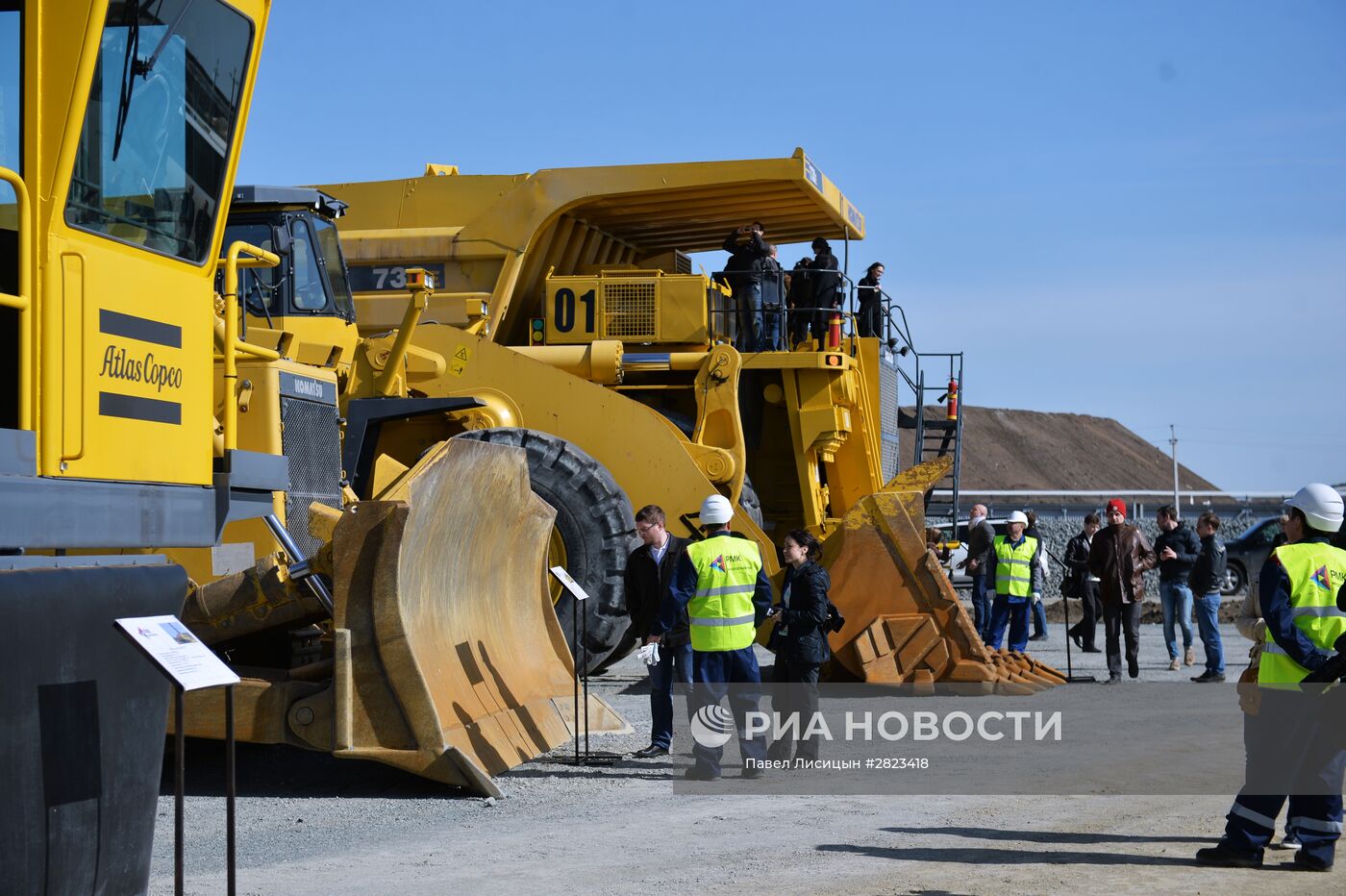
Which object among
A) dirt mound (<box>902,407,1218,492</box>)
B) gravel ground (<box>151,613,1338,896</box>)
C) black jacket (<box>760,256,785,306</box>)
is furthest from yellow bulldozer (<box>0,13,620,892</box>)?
dirt mound (<box>902,407,1218,492</box>)

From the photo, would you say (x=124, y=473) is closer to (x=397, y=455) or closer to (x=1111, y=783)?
(x=1111, y=783)

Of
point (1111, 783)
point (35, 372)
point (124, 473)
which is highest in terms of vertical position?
point (35, 372)

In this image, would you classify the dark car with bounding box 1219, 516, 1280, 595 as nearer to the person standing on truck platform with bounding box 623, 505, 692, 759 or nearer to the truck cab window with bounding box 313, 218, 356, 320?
the person standing on truck platform with bounding box 623, 505, 692, 759

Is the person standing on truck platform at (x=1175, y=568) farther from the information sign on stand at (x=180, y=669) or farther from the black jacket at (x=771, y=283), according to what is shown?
the information sign on stand at (x=180, y=669)

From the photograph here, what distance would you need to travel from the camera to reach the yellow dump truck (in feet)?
40.1

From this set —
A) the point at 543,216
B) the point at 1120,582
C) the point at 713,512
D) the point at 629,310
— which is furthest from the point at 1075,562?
the point at 713,512

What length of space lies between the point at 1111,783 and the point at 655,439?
5.00 m

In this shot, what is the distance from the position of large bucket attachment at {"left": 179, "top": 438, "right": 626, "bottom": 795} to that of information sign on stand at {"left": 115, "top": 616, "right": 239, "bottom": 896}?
2604 millimetres

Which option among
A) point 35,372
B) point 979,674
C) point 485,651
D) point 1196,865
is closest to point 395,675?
Answer: point 485,651

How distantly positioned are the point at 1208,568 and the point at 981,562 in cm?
286

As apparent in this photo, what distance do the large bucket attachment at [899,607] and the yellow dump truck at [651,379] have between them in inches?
0.6

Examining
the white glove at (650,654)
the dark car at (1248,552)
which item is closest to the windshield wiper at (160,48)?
the white glove at (650,654)

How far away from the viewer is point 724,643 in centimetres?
912

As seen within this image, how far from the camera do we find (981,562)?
55.7ft
